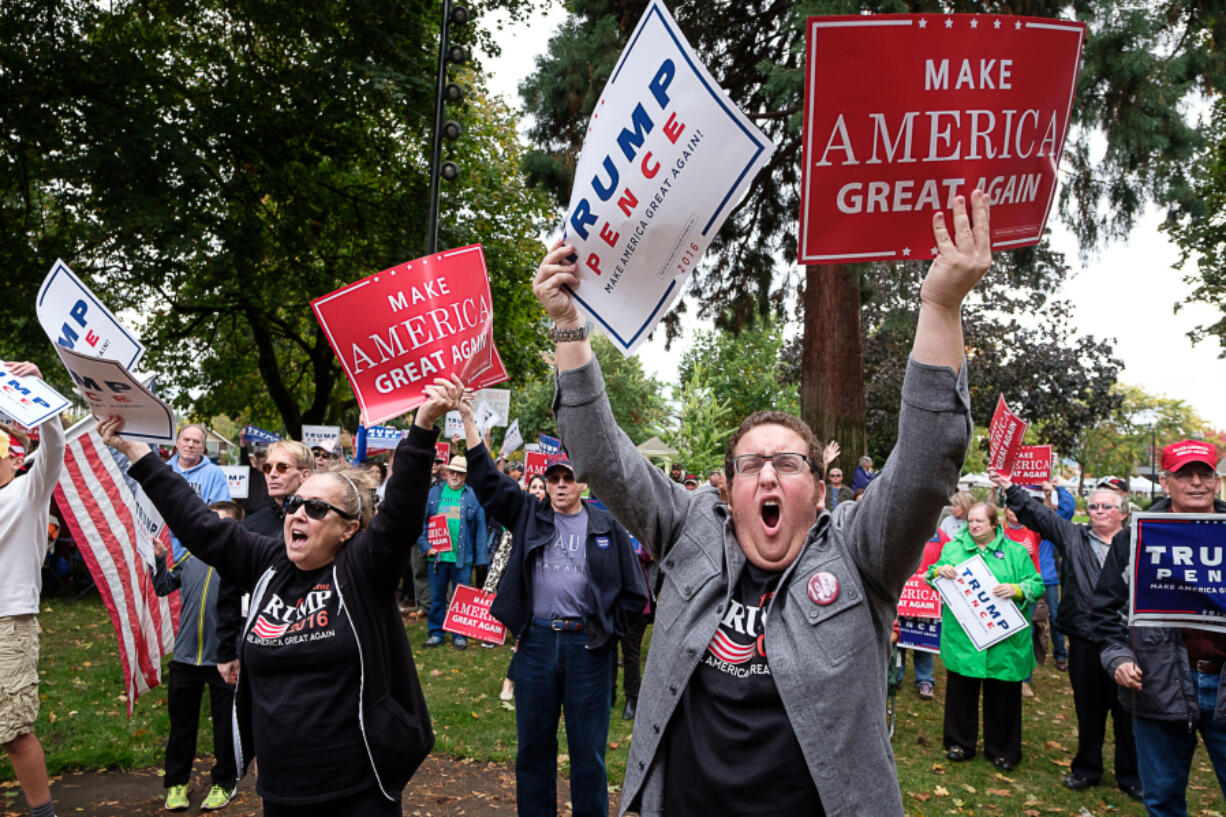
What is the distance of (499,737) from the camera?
7.12m

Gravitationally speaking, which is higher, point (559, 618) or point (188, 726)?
point (559, 618)

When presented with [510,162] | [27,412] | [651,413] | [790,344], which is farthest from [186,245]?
[651,413]

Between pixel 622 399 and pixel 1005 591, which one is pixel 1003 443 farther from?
pixel 622 399

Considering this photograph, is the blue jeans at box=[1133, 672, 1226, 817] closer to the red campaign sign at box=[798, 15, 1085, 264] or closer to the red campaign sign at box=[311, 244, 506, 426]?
the red campaign sign at box=[798, 15, 1085, 264]

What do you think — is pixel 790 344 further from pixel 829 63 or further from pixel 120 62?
pixel 829 63

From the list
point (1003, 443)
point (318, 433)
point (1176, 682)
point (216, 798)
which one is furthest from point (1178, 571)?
point (318, 433)

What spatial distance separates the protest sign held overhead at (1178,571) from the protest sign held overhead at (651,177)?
9.89 ft

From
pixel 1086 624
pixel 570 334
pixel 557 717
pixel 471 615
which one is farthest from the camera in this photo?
pixel 471 615

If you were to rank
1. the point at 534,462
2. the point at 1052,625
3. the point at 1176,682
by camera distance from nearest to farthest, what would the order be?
the point at 1176,682
the point at 1052,625
the point at 534,462

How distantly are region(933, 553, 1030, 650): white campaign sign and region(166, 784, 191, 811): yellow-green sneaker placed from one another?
5654 mm

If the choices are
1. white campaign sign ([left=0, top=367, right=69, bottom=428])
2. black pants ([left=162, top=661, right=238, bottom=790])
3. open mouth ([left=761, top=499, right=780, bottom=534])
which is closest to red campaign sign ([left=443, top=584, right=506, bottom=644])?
black pants ([left=162, top=661, right=238, bottom=790])

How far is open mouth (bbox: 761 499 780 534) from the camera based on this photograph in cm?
222

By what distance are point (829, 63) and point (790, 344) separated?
2632cm

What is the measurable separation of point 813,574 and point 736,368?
51.6 metres
